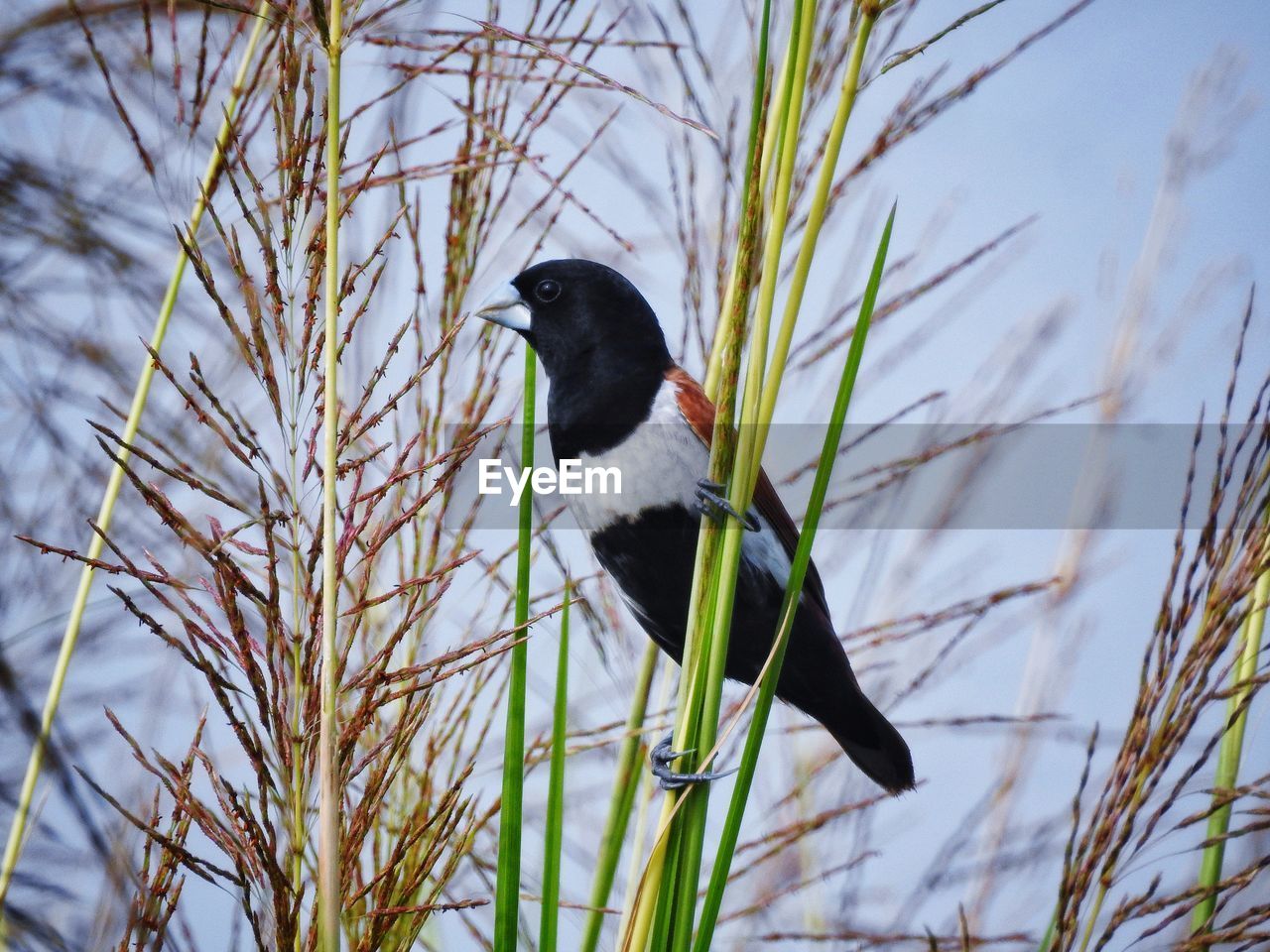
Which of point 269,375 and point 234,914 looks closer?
point 269,375

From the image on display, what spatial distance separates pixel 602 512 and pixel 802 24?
463 mm

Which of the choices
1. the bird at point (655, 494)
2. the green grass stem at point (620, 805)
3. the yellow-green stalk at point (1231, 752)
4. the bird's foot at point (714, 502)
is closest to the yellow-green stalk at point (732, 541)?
Result: the bird's foot at point (714, 502)

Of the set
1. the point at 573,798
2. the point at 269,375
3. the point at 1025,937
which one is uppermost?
the point at 269,375

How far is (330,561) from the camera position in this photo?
54cm

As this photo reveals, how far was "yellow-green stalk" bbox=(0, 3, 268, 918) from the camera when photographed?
2.39 feet

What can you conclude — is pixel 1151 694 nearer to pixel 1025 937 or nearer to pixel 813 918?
pixel 1025 937

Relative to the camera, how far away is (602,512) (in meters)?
0.94

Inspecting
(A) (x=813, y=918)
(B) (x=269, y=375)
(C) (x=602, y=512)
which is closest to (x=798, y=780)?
(A) (x=813, y=918)

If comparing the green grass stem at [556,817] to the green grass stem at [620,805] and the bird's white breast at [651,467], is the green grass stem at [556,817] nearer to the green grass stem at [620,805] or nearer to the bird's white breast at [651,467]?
the green grass stem at [620,805]

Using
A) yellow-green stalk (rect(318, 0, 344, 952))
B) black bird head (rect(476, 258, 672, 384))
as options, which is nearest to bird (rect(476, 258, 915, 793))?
black bird head (rect(476, 258, 672, 384))

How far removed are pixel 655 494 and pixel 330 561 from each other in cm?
42

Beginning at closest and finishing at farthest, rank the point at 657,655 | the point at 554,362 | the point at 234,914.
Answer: the point at 234,914, the point at 657,655, the point at 554,362

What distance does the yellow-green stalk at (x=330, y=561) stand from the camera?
1.73 feet

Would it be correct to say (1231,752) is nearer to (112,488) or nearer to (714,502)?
(714,502)
